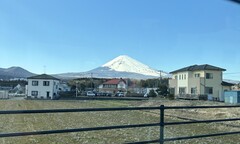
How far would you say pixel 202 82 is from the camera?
43.1 m

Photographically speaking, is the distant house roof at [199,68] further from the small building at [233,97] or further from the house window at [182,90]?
the small building at [233,97]

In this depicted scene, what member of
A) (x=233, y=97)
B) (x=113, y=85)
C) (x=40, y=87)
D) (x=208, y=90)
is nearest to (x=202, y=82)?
(x=208, y=90)

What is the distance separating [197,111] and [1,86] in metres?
56.1

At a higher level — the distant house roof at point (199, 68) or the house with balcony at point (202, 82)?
the distant house roof at point (199, 68)

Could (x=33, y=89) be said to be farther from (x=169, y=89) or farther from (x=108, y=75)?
(x=108, y=75)

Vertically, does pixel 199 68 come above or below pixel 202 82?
above

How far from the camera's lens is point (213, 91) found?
43.4 meters

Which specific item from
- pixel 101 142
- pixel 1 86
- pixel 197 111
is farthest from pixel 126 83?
pixel 101 142

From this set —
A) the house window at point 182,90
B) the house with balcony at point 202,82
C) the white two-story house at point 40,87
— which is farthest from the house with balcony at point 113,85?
the house with balcony at point 202,82

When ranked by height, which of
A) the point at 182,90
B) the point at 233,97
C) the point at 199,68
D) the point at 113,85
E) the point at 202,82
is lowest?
the point at 233,97

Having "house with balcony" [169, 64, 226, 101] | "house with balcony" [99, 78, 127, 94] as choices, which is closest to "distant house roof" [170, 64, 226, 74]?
"house with balcony" [169, 64, 226, 101]

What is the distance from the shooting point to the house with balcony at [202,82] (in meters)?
42.9

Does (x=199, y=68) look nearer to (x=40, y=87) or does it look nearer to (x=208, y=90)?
(x=208, y=90)

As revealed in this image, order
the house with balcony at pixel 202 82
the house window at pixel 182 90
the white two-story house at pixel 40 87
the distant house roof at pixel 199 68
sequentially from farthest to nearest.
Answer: the white two-story house at pixel 40 87, the house window at pixel 182 90, the distant house roof at pixel 199 68, the house with balcony at pixel 202 82
